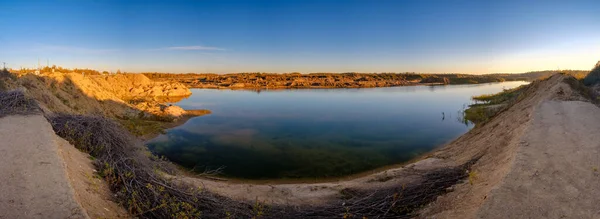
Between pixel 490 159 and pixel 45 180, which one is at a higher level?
pixel 45 180

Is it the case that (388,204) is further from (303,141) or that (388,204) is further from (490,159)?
(303,141)

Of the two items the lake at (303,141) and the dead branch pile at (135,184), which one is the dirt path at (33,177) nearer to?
the dead branch pile at (135,184)

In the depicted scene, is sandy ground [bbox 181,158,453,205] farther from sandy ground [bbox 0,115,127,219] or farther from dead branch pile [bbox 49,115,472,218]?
sandy ground [bbox 0,115,127,219]

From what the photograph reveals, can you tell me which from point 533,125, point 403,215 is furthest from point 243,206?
point 533,125

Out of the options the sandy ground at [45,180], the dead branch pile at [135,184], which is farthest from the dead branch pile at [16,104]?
the sandy ground at [45,180]

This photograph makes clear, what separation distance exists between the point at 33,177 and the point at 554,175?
11.2m

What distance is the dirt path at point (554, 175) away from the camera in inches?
221

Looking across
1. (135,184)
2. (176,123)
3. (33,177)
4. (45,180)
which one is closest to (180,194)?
(135,184)

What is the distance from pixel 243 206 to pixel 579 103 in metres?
13.6

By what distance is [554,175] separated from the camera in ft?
22.2

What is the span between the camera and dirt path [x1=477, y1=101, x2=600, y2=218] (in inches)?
221

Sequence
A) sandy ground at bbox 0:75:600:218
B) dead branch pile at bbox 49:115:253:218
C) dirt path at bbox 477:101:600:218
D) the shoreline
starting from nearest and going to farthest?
sandy ground at bbox 0:75:600:218 → dirt path at bbox 477:101:600:218 → dead branch pile at bbox 49:115:253:218 → the shoreline

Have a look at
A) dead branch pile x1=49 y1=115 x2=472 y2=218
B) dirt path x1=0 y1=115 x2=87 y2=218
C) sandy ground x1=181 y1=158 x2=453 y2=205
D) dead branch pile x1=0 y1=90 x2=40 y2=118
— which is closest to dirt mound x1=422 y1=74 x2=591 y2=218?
dead branch pile x1=49 y1=115 x2=472 y2=218

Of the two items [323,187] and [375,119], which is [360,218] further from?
[375,119]
